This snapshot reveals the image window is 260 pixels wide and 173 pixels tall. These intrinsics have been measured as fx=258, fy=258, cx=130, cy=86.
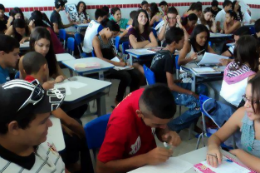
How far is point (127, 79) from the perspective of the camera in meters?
3.57

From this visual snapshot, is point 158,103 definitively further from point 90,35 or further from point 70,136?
point 90,35

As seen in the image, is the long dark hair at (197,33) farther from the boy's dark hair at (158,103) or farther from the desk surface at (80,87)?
the boy's dark hair at (158,103)

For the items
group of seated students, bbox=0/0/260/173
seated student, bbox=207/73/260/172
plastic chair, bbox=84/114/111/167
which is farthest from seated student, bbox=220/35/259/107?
plastic chair, bbox=84/114/111/167

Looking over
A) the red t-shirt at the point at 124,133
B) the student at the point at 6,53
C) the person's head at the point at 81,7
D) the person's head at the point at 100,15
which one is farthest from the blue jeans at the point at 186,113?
the person's head at the point at 81,7

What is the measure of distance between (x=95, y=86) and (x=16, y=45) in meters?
0.86

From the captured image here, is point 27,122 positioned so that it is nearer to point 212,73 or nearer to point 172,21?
point 212,73

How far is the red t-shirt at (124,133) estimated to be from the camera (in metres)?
1.25

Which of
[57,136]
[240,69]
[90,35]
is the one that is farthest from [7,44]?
[90,35]

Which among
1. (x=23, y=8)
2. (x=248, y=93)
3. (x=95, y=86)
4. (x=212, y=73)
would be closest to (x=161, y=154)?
(x=248, y=93)

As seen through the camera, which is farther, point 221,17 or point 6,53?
point 221,17

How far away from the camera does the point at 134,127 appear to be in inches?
51.6

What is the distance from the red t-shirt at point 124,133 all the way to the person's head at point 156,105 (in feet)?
0.18

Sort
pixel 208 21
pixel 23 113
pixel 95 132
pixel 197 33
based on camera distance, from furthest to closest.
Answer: pixel 208 21 < pixel 197 33 < pixel 95 132 < pixel 23 113

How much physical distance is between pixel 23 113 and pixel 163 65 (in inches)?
83.3
